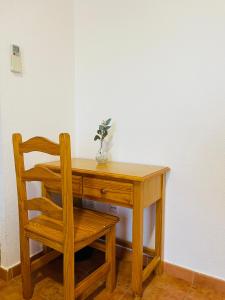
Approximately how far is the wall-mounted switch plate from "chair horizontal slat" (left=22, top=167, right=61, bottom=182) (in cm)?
71

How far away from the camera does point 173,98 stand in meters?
1.55

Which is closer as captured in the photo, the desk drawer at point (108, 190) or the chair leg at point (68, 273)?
the chair leg at point (68, 273)

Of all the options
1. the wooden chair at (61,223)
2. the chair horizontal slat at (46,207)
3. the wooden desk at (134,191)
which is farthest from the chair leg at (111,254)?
the chair horizontal slat at (46,207)

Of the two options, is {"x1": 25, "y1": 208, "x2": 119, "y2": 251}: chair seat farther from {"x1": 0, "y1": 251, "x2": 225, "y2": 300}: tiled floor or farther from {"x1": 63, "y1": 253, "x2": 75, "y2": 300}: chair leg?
{"x1": 0, "y1": 251, "x2": 225, "y2": 300}: tiled floor

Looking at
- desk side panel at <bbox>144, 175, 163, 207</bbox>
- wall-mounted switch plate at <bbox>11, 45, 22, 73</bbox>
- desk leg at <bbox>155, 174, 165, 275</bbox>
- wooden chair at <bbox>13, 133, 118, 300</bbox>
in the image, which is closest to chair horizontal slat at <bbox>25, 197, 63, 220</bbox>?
wooden chair at <bbox>13, 133, 118, 300</bbox>

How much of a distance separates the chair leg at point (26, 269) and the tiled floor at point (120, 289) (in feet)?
0.18

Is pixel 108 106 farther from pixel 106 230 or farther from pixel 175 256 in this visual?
pixel 175 256

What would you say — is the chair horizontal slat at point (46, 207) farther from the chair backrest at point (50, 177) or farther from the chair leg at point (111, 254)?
the chair leg at point (111, 254)

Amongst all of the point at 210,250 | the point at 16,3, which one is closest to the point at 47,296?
the point at 210,250

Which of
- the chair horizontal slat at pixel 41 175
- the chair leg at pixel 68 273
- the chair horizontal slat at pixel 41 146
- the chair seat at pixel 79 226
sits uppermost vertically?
the chair horizontal slat at pixel 41 146

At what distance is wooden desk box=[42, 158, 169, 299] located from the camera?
1290mm

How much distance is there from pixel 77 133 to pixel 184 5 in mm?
1208

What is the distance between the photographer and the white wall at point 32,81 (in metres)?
1.50

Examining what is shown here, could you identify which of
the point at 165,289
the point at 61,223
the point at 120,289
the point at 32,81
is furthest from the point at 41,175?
the point at 165,289
